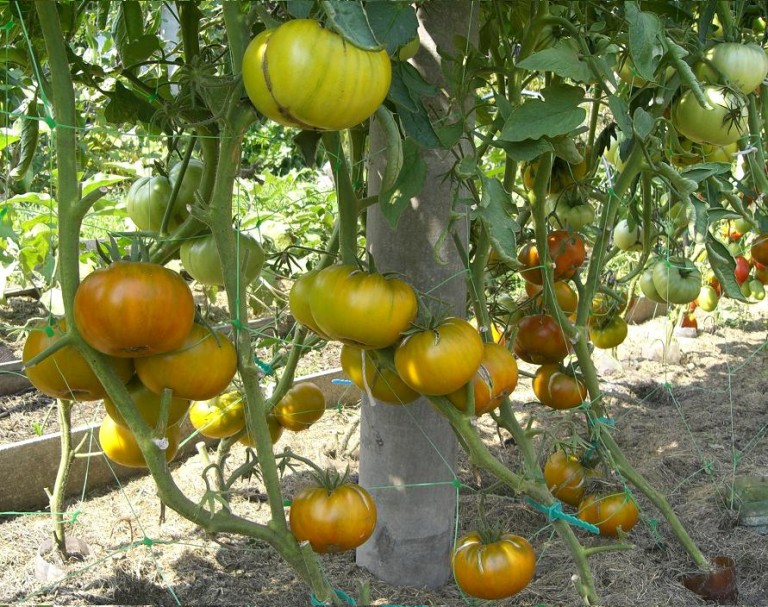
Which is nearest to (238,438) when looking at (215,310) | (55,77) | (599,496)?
(599,496)

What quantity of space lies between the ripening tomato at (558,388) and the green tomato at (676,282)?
0.43 m

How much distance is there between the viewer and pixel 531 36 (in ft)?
4.26

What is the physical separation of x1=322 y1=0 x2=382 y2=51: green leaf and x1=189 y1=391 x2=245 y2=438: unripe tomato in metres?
0.91

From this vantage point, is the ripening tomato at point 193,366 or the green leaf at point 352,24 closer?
the green leaf at point 352,24

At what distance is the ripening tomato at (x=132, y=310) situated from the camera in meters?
0.81

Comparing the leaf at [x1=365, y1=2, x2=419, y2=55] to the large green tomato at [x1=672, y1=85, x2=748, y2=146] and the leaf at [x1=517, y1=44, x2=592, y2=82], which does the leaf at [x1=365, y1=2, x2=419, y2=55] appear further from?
the large green tomato at [x1=672, y1=85, x2=748, y2=146]

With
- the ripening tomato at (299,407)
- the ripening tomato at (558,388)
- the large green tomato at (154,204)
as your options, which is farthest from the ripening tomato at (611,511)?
the large green tomato at (154,204)

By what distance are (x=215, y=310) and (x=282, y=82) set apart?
2744 millimetres

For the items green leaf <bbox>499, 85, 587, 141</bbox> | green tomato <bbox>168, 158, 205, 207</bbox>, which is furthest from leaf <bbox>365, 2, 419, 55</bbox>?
green tomato <bbox>168, 158, 205, 207</bbox>

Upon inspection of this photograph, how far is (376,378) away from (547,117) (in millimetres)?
462

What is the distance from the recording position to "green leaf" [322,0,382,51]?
0.63 metres

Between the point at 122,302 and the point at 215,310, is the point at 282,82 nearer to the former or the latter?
the point at 122,302

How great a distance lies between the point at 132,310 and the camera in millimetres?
808

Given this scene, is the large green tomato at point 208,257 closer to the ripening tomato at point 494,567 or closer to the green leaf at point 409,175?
the green leaf at point 409,175
